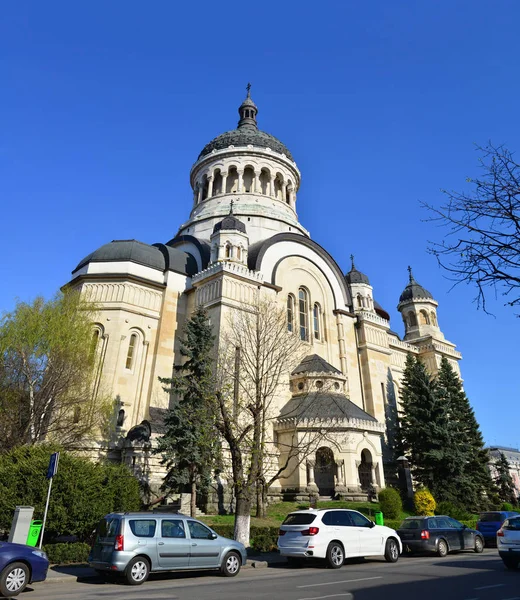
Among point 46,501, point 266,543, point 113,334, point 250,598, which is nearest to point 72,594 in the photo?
point 250,598

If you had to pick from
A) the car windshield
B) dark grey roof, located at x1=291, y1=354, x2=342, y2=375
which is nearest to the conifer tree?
dark grey roof, located at x1=291, y1=354, x2=342, y2=375

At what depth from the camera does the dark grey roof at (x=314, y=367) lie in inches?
1048

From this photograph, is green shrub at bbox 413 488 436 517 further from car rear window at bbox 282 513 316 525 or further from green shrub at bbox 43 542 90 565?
green shrub at bbox 43 542 90 565

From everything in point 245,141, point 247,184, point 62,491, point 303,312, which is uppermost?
point 245,141

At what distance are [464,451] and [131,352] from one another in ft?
69.3

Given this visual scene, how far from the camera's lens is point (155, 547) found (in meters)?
9.30

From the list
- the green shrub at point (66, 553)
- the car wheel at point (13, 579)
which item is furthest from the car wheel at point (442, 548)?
the car wheel at point (13, 579)

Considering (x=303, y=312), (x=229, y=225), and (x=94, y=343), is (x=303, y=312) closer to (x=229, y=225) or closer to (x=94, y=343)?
(x=229, y=225)

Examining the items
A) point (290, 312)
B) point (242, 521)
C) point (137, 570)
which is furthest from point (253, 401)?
point (290, 312)

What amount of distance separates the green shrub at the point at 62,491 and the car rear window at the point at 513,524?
10182mm

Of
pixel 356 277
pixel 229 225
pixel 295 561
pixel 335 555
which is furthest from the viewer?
pixel 356 277

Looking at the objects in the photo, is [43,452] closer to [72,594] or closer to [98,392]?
[72,594]

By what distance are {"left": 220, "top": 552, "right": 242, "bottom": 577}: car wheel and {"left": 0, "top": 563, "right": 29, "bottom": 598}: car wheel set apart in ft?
13.2

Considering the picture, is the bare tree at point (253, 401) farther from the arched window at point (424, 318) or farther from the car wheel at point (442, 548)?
the arched window at point (424, 318)
